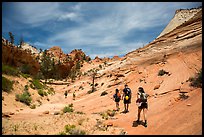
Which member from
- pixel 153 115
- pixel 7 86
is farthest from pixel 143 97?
pixel 7 86

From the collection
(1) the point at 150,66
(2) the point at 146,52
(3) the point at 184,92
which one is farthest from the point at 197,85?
(2) the point at 146,52

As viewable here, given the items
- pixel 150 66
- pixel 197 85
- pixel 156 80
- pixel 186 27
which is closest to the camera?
pixel 197 85

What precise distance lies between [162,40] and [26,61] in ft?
86.8

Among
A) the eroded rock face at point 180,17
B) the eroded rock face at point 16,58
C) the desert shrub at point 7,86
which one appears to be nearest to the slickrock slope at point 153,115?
the desert shrub at point 7,86

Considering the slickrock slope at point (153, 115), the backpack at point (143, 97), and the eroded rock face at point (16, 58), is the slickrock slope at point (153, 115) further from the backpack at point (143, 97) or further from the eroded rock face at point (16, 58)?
the eroded rock face at point (16, 58)

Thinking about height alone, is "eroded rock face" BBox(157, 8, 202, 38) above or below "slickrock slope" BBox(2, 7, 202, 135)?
above

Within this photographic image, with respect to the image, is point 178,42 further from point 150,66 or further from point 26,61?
point 26,61

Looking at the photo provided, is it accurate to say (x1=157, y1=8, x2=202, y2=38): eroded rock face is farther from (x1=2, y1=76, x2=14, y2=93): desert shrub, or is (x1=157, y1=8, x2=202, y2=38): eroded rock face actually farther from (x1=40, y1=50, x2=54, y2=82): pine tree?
(x1=2, y1=76, x2=14, y2=93): desert shrub

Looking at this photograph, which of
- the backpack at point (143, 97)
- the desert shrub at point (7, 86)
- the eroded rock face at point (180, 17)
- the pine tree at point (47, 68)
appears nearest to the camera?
the backpack at point (143, 97)

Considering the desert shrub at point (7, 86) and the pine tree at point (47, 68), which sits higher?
the pine tree at point (47, 68)

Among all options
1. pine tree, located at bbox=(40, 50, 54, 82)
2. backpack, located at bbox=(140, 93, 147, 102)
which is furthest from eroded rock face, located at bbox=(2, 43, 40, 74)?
backpack, located at bbox=(140, 93, 147, 102)

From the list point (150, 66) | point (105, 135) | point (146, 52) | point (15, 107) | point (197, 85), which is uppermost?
point (146, 52)

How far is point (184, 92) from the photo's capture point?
1242 cm

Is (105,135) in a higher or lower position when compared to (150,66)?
lower
